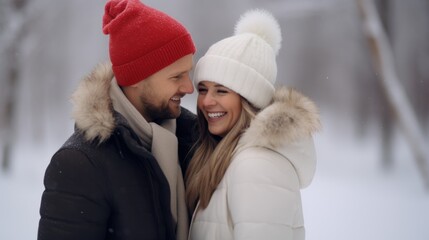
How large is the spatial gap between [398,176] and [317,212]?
2118 millimetres

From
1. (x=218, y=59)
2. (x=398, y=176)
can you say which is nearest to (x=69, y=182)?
(x=218, y=59)

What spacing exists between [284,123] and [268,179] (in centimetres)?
23

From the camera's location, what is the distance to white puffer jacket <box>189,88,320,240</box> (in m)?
1.75

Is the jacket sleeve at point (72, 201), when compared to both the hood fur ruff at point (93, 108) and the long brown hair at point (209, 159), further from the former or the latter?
the long brown hair at point (209, 159)

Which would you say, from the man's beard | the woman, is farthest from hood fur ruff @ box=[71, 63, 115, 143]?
the woman

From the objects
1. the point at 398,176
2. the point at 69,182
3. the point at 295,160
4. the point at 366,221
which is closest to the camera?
the point at 69,182

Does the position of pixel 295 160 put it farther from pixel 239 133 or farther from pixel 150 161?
pixel 150 161

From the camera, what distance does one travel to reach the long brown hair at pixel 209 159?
1971 millimetres

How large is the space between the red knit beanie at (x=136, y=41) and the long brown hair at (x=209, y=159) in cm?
35

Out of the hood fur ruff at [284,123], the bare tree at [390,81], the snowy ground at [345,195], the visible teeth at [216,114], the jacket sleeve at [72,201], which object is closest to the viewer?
the jacket sleeve at [72,201]

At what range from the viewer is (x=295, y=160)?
74.4 inches

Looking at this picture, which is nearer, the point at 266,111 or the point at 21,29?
the point at 266,111

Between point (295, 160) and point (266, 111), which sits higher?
point (266, 111)

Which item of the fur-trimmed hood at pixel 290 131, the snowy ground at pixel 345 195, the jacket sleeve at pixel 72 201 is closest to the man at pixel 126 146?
the jacket sleeve at pixel 72 201
